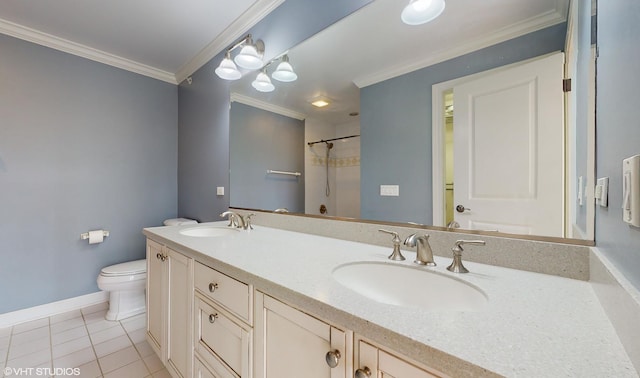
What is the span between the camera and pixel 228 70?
1.93m

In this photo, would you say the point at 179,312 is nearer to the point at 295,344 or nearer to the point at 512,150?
the point at 295,344

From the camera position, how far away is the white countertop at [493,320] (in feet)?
1.23

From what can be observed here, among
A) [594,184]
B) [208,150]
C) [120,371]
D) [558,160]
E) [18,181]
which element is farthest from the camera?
[208,150]

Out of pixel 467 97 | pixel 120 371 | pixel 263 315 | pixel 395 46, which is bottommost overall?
pixel 120 371

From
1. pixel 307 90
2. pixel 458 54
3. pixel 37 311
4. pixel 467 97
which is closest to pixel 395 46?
pixel 458 54

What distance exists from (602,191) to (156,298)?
6.41ft

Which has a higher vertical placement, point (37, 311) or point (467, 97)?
point (467, 97)

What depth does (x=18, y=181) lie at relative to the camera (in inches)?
77.7

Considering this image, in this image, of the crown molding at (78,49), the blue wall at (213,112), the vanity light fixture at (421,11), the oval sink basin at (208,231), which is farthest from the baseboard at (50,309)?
the vanity light fixture at (421,11)

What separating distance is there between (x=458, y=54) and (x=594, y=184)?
63 centimetres

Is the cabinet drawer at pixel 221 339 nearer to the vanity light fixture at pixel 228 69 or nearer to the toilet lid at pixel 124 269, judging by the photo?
the toilet lid at pixel 124 269

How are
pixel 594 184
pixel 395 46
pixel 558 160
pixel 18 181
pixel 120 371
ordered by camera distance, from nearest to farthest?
pixel 594 184 → pixel 558 160 → pixel 395 46 → pixel 120 371 → pixel 18 181

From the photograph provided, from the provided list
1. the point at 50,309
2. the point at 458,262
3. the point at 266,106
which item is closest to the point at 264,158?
the point at 266,106

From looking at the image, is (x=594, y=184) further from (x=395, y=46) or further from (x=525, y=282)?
(x=395, y=46)
